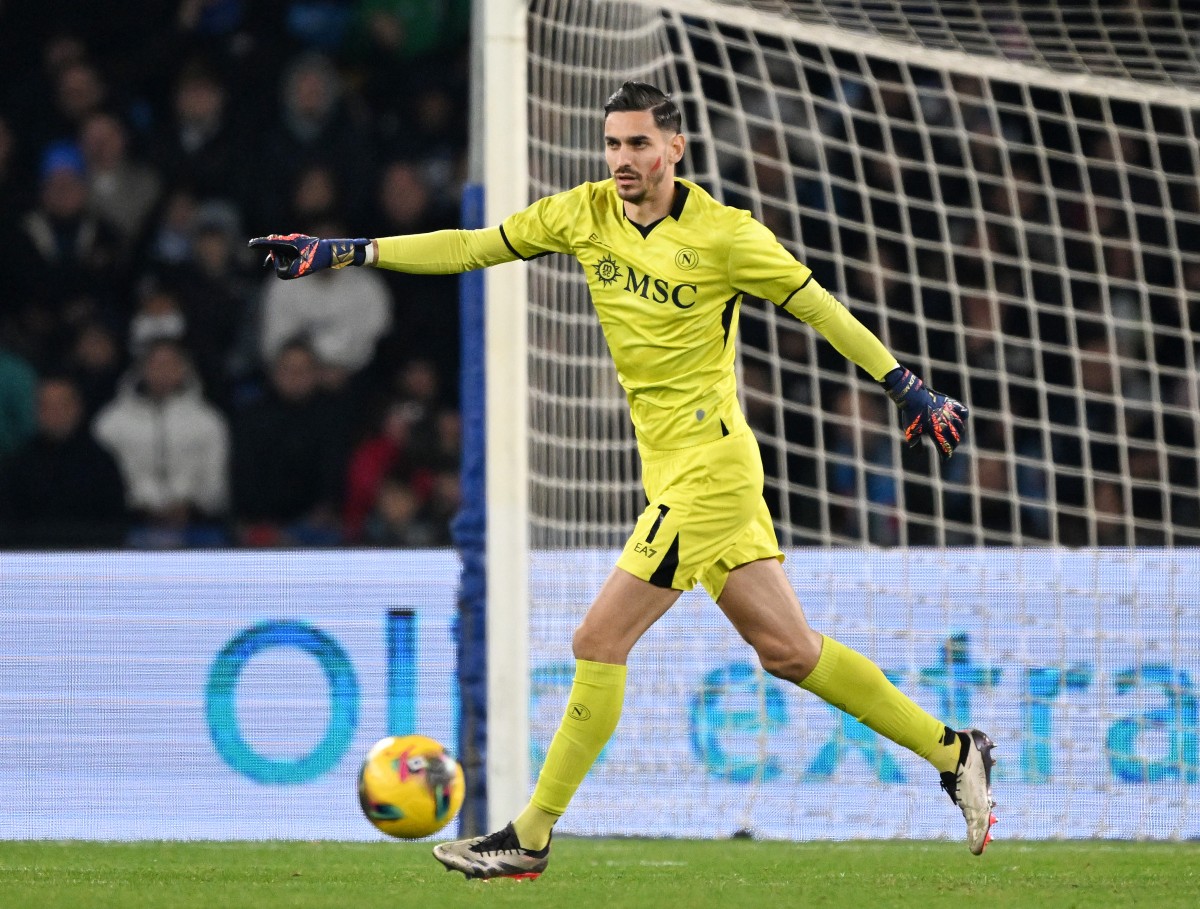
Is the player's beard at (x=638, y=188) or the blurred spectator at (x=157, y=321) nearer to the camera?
the player's beard at (x=638, y=188)

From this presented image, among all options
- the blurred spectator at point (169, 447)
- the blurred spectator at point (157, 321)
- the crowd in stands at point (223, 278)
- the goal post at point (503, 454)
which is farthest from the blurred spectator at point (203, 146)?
the goal post at point (503, 454)

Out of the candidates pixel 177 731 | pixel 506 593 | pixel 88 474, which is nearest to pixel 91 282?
pixel 88 474

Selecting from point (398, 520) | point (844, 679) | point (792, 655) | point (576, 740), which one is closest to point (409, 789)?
point (576, 740)

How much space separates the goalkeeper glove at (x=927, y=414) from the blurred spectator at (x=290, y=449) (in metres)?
5.07

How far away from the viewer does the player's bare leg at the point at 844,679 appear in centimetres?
489

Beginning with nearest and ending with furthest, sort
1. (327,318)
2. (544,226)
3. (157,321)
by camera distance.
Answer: (544,226)
(157,321)
(327,318)

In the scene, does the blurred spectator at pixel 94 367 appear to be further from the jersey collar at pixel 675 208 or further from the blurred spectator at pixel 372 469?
the jersey collar at pixel 675 208

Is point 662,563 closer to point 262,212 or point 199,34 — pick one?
point 262,212

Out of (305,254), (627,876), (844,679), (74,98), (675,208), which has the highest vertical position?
(74,98)

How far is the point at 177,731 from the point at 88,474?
103 inches

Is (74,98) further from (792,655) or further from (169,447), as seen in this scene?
(792,655)

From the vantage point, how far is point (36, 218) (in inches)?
407

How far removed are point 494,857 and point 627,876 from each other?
74 cm

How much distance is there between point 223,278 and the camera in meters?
10.2
